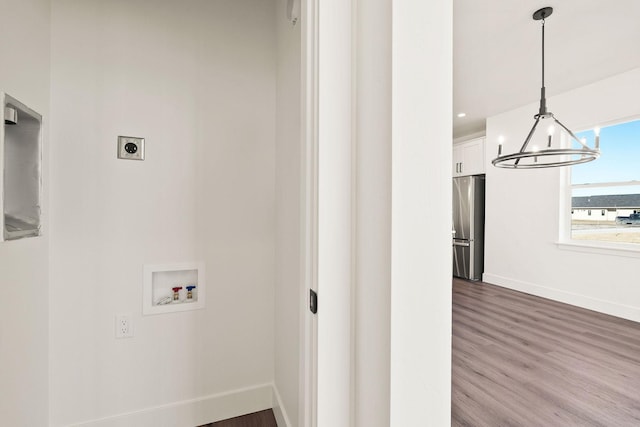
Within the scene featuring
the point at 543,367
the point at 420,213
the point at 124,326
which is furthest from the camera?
the point at 543,367

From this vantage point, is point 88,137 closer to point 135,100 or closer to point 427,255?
point 135,100

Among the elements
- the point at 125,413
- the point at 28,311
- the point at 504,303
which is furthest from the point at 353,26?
the point at 504,303

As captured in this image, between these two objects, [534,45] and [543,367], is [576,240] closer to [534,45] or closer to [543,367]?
[543,367]

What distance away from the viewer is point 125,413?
1.54 meters

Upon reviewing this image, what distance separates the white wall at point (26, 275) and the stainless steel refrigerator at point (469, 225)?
499cm

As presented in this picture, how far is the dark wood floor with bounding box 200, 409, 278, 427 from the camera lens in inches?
65.0

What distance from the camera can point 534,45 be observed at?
285cm

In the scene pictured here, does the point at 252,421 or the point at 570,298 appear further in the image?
the point at 570,298

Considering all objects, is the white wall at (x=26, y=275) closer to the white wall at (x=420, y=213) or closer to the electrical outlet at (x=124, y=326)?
the electrical outlet at (x=124, y=326)

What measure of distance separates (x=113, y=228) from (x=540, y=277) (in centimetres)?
483

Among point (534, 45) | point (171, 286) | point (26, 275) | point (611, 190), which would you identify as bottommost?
point (171, 286)

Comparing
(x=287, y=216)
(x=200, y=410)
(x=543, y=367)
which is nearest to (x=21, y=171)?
(x=287, y=216)

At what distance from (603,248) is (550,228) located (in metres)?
0.59

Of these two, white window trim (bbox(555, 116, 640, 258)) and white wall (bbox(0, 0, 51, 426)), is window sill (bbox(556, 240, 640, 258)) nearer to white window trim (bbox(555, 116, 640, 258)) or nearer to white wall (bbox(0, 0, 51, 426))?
white window trim (bbox(555, 116, 640, 258))
